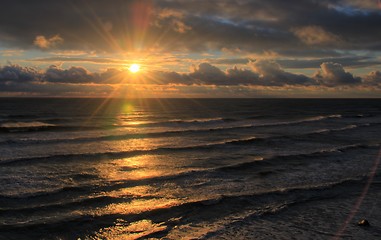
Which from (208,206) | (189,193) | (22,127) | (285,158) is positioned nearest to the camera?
(208,206)

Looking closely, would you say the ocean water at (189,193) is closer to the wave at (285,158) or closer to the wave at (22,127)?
the wave at (285,158)

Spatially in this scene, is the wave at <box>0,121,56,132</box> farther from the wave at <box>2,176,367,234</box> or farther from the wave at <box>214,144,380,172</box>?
the wave at <box>2,176,367,234</box>

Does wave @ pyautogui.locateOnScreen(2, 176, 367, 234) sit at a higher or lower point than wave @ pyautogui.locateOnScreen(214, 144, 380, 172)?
higher

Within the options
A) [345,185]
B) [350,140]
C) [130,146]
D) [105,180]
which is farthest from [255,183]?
[350,140]

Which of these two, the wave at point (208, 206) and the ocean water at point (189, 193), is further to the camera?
the wave at point (208, 206)

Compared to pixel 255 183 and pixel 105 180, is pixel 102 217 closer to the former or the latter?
pixel 105 180

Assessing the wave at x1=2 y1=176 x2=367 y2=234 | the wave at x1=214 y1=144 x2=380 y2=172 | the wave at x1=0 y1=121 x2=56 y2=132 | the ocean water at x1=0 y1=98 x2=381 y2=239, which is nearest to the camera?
the ocean water at x1=0 y1=98 x2=381 y2=239

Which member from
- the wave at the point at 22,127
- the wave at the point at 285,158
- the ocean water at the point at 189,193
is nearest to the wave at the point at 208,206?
the ocean water at the point at 189,193

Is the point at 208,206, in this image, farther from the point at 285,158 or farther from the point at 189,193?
the point at 285,158

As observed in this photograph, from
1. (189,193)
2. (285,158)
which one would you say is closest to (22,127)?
(285,158)

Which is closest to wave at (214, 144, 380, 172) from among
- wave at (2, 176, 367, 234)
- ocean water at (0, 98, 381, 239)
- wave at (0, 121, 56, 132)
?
ocean water at (0, 98, 381, 239)

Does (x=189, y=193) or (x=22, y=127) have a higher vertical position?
(x=189, y=193)

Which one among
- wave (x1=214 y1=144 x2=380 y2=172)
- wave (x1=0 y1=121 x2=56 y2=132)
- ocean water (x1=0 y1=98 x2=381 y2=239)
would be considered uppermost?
ocean water (x1=0 y1=98 x2=381 y2=239)

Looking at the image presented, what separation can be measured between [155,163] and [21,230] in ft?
37.7
